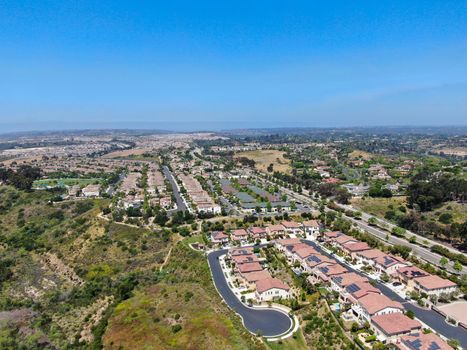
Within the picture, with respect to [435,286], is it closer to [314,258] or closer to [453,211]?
[314,258]

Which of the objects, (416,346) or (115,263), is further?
(115,263)

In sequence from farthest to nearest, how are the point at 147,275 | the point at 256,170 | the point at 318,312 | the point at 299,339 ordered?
the point at 256,170 → the point at 147,275 → the point at 318,312 → the point at 299,339

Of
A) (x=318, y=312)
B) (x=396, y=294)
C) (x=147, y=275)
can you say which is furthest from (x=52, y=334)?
(x=396, y=294)

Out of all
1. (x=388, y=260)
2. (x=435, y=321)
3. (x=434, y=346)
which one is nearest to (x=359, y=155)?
(x=388, y=260)

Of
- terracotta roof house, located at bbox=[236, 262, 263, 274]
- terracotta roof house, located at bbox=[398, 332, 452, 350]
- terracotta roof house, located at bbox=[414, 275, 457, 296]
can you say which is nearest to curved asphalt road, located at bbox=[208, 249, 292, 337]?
terracotta roof house, located at bbox=[236, 262, 263, 274]

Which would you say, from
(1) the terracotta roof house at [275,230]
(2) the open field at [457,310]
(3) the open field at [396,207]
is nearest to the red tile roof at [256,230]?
(1) the terracotta roof house at [275,230]

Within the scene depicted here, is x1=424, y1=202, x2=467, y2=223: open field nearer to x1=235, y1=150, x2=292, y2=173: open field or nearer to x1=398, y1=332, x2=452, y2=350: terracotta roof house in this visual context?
x1=398, y1=332, x2=452, y2=350: terracotta roof house

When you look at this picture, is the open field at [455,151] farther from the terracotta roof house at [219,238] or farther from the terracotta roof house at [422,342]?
the terracotta roof house at [422,342]

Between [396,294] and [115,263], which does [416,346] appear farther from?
[115,263]
